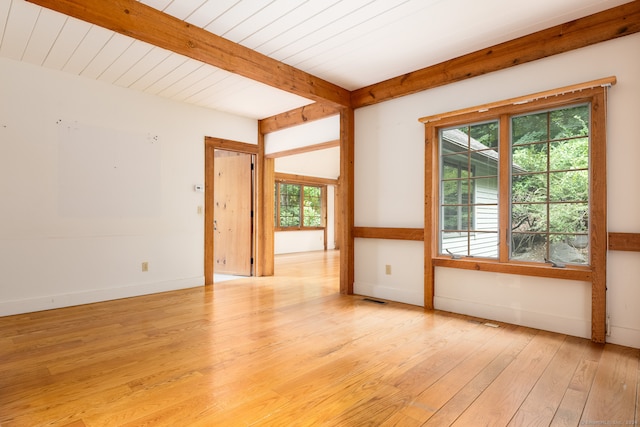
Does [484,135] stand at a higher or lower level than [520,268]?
higher

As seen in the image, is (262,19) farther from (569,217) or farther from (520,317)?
(520,317)

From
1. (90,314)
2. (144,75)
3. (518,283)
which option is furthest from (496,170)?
(90,314)

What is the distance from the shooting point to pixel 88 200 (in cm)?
394

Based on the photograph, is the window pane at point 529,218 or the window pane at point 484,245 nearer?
the window pane at point 529,218

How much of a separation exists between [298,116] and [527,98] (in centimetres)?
297

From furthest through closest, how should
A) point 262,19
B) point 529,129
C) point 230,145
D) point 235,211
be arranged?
point 235,211 → point 230,145 → point 529,129 → point 262,19

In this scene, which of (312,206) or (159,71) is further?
(312,206)

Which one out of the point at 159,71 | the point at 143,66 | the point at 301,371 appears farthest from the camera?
the point at 159,71

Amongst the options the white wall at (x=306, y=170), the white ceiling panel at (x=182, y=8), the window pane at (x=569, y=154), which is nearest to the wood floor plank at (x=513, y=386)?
the window pane at (x=569, y=154)

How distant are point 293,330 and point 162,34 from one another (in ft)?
8.50

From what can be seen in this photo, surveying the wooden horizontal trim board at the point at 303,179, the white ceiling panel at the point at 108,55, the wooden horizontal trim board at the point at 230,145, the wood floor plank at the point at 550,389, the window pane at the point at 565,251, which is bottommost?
the wood floor plank at the point at 550,389

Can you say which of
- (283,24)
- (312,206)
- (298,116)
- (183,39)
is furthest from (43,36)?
(312,206)

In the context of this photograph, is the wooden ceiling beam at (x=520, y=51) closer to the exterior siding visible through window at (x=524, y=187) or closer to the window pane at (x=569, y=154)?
the exterior siding visible through window at (x=524, y=187)

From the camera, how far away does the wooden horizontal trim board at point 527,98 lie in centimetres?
264
